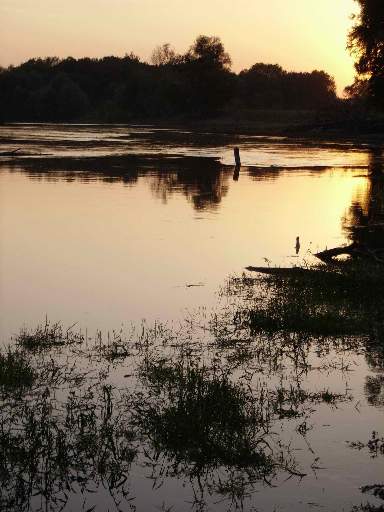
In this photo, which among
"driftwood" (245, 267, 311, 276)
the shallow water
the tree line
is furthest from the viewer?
the tree line

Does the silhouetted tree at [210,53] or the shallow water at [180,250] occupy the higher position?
the silhouetted tree at [210,53]

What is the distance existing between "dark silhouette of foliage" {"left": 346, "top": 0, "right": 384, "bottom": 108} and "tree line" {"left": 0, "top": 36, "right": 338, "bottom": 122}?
81.8 metres

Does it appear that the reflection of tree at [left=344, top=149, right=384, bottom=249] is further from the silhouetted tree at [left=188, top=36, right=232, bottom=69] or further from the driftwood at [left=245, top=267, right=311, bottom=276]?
the silhouetted tree at [left=188, top=36, right=232, bottom=69]

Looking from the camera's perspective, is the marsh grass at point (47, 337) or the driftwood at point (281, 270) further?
the driftwood at point (281, 270)

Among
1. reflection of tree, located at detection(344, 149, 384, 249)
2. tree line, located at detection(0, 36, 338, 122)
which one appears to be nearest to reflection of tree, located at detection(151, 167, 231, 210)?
reflection of tree, located at detection(344, 149, 384, 249)

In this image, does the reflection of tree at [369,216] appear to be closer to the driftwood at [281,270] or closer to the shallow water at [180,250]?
the shallow water at [180,250]

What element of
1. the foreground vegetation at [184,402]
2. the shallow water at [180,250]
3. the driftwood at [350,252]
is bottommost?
the shallow water at [180,250]

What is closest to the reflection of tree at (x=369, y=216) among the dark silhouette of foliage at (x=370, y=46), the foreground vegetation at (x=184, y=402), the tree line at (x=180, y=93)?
the foreground vegetation at (x=184, y=402)

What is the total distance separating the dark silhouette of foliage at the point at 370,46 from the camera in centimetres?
5694

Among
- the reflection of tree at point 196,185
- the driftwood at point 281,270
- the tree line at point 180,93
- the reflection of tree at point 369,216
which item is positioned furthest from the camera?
the tree line at point 180,93

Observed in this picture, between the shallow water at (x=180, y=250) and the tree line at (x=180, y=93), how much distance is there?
92.3 m

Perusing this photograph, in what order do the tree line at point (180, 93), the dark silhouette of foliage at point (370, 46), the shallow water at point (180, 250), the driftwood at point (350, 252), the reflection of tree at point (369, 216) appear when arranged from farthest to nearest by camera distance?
1. the tree line at point (180, 93)
2. the dark silhouette of foliage at point (370, 46)
3. the reflection of tree at point (369, 216)
4. the driftwood at point (350, 252)
5. the shallow water at point (180, 250)

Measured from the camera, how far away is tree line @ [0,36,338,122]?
144 m

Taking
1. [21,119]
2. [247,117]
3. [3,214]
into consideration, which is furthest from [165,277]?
[21,119]
